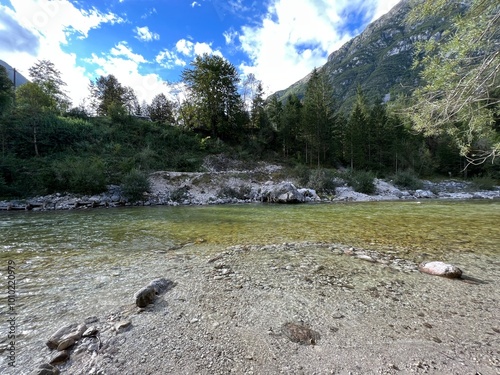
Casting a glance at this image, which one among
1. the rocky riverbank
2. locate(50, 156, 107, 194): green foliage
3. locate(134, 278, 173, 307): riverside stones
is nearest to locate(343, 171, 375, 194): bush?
the rocky riverbank

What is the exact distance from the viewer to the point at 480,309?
2.48 meters

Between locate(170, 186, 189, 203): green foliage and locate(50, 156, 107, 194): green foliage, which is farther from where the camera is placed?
locate(170, 186, 189, 203): green foliage

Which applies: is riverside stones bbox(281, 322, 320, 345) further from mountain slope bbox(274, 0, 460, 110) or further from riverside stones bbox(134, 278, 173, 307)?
mountain slope bbox(274, 0, 460, 110)

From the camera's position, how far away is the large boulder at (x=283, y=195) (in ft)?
49.2

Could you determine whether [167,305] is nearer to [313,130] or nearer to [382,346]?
[382,346]

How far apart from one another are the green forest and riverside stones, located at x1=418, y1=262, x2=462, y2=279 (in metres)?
15.2

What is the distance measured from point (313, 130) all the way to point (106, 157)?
2307cm

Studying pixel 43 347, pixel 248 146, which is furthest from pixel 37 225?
pixel 248 146

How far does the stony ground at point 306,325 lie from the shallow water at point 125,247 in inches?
22.1

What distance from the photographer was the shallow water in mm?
2643

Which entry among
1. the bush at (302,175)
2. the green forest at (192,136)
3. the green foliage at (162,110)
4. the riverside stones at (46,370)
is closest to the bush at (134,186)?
the green forest at (192,136)

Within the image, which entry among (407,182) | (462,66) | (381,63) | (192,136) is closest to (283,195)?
(462,66)

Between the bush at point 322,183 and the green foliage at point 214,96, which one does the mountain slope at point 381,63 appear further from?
the bush at point 322,183

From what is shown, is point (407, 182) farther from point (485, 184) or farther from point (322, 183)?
point (322, 183)
